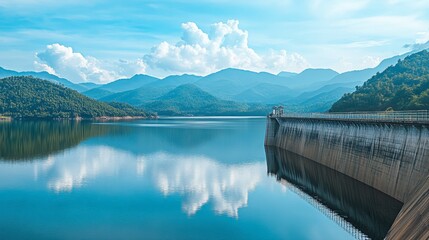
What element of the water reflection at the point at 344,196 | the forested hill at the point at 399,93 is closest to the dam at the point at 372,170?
the water reflection at the point at 344,196

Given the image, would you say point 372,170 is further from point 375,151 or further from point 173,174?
point 173,174

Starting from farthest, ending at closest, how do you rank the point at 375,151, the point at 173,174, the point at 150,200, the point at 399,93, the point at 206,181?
1. the point at 399,93
2. the point at 173,174
3. the point at 206,181
4. the point at 150,200
5. the point at 375,151

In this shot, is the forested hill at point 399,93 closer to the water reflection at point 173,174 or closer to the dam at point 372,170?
the dam at point 372,170

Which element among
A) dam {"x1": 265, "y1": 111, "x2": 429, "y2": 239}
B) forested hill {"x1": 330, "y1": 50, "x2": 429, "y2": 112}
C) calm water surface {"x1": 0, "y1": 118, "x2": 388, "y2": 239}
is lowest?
calm water surface {"x1": 0, "y1": 118, "x2": 388, "y2": 239}

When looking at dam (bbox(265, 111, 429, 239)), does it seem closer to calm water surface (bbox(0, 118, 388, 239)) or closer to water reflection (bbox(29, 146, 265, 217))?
calm water surface (bbox(0, 118, 388, 239))

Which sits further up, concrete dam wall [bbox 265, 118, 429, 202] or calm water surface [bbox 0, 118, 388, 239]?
concrete dam wall [bbox 265, 118, 429, 202]

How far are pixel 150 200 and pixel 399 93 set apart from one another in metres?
Answer: 69.2

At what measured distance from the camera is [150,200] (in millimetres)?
40219

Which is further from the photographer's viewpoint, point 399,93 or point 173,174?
point 399,93

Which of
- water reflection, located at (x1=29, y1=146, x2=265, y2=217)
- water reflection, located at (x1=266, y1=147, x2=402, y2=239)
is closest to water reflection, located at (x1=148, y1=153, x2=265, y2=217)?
water reflection, located at (x1=29, y1=146, x2=265, y2=217)

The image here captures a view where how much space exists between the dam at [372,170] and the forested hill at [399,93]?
27.9 metres

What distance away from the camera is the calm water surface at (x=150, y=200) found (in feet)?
102

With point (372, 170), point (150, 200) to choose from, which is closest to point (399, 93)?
point (372, 170)

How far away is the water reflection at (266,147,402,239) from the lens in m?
31.4
